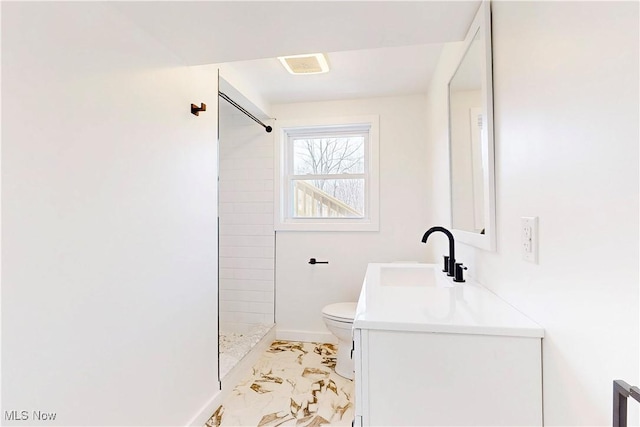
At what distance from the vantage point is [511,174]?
1.00 m

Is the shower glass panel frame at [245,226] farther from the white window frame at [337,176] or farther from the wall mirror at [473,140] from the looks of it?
the wall mirror at [473,140]

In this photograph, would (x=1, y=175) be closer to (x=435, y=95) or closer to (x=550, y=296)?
(x=550, y=296)

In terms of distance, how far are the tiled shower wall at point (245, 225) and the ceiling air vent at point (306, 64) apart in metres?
0.94

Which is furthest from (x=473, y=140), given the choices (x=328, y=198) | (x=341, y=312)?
(x=328, y=198)

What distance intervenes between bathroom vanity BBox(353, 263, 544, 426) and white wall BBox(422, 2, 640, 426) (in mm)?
49

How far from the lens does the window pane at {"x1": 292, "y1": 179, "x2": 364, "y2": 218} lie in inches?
116

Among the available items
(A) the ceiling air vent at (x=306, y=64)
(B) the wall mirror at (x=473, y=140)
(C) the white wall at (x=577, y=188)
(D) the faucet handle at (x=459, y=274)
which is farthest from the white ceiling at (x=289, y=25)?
(D) the faucet handle at (x=459, y=274)

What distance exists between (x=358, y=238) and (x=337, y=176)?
24.9 inches

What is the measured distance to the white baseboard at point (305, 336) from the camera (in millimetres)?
2859

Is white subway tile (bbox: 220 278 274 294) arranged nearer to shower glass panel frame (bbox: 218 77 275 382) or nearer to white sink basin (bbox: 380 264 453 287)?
shower glass panel frame (bbox: 218 77 275 382)

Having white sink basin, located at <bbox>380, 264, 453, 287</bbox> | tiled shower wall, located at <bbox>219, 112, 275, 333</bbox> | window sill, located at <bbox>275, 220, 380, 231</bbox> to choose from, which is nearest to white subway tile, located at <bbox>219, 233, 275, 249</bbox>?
tiled shower wall, located at <bbox>219, 112, 275, 333</bbox>

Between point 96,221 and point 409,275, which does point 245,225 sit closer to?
point 409,275

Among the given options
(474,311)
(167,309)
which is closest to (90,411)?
(167,309)

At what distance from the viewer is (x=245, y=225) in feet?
9.79
